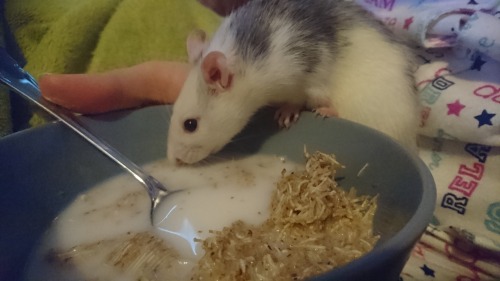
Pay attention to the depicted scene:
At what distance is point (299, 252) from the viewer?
2.48 feet

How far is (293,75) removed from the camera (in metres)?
1.14

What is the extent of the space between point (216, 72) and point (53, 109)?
32 cm

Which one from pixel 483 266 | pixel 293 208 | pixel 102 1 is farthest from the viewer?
pixel 102 1

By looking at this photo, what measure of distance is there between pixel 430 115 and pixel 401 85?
85mm

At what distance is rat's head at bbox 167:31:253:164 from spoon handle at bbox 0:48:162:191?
0.28 ft

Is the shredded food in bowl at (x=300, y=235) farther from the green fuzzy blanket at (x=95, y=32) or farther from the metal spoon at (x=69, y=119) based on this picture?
the green fuzzy blanket at (x=95, y=32)

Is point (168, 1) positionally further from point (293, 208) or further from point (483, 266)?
point (483, 266)

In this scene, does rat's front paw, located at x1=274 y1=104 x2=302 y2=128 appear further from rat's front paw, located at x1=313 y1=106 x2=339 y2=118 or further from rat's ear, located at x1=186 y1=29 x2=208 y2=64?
rat's ear, located at x1=186 y1=29 x2=208 y2=64

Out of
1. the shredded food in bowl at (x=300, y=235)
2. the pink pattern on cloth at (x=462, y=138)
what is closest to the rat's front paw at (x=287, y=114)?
the shredded food in bowl at (x=300, y=235)

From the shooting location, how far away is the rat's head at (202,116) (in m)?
1.09

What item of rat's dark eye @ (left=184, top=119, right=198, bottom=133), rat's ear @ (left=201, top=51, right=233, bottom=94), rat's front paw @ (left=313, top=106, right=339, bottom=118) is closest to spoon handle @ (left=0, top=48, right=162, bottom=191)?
rat's dark eye @ (left=184, top=119, right=198, bottom=133)

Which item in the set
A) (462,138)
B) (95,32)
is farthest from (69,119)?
(462,138)

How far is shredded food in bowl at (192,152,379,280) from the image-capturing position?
2.38 ft

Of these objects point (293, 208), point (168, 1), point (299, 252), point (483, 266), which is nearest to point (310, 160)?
point (293, 208)
